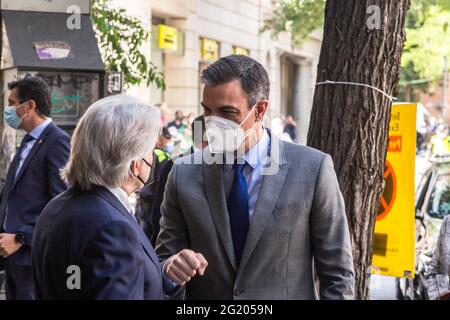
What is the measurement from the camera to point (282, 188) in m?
3.52

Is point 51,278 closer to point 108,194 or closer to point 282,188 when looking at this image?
point 108,194

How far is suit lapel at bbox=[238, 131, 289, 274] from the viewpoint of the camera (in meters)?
3.45

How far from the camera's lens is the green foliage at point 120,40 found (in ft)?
33.6

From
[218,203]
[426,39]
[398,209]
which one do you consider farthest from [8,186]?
[426,39]

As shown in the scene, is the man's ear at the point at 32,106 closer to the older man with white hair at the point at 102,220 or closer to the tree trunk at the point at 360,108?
the tree trunk at the point at 360,108

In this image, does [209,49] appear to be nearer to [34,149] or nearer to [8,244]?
[34,149]

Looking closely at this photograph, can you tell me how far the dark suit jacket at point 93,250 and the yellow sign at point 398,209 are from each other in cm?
327

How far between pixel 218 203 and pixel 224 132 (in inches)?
11.2

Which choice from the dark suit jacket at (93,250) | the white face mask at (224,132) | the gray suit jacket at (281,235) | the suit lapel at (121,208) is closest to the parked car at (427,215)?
the gray suit jacket at (281,235)

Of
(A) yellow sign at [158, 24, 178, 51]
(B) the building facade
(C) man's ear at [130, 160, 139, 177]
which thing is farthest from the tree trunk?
(A) yellow sign at [158, 24, 178, 51]

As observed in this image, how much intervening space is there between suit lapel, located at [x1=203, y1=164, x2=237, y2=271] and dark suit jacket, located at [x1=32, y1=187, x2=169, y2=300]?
1.55 ft

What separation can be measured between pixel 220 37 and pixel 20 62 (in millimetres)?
20477

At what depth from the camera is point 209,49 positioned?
27.4 metres

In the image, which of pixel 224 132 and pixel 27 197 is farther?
pixel 27 197
